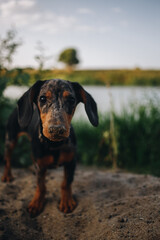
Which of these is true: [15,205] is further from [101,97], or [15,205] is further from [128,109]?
[101,97]

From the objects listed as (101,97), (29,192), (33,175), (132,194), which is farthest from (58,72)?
(132,194)

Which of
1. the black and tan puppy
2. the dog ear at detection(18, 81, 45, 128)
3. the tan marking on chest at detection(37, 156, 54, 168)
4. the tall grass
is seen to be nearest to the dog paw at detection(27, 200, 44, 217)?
the black and tan puppy

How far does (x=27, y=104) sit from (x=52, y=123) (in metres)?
0.62

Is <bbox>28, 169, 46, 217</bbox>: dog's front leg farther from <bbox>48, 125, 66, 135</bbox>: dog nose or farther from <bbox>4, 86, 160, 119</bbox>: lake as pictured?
<bbox>4, 86, 160, 119</bbox>: lake

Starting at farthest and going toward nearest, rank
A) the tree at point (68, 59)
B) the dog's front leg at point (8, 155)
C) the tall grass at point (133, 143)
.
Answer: the tree at point (68, 59) → the tall grass at point (133, 143) → the dog's front leg at point (8, 155)

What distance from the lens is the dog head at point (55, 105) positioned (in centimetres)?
201

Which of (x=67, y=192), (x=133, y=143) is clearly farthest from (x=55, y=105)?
(x=133, y=143)

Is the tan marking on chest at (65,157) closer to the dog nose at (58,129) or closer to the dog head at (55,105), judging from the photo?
the dog head at (55,105)

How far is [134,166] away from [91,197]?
230 centimetres

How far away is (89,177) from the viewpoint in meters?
3.92

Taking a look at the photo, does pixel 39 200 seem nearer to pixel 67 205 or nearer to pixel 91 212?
pixel 67 205

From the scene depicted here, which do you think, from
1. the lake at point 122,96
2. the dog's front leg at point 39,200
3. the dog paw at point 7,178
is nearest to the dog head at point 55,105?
the dog's front leg at point 39,200

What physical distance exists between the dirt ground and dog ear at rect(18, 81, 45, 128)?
3.84ft

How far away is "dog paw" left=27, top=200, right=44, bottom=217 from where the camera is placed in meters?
2.82
